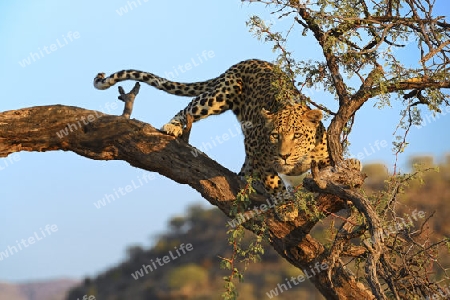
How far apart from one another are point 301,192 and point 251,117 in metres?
1.81

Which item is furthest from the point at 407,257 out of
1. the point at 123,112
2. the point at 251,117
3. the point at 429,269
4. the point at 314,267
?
the point at 123,112

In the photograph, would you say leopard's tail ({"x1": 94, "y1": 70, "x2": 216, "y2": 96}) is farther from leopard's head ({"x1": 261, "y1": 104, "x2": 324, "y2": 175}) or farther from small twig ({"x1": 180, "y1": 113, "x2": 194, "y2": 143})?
leopard's head ({"x1": 261, "y1": 104, "x2": 324, "y2": 175})

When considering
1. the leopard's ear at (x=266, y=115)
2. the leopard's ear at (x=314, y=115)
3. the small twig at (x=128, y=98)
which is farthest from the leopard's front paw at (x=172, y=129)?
the leopard's ear at (x=314, y=115)

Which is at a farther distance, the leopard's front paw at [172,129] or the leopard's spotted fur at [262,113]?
the leopard's front paw at [172,129]

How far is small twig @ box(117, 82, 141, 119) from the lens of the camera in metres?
7.71

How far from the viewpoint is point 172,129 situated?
23.7 feet

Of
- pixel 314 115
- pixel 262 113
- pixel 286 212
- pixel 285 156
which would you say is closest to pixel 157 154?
pixel 262 113

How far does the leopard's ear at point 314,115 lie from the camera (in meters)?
6.82

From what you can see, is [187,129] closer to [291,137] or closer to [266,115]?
[266,115]

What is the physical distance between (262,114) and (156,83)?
199cm

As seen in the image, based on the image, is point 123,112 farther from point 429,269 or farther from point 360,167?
point 429,269

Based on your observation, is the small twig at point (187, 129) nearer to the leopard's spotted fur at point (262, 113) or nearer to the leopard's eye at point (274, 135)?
the leopard's spotted fur at point (262, 113)

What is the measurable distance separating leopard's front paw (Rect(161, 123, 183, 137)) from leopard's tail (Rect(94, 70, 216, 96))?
4.07 ft

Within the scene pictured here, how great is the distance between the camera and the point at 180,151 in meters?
7.07
